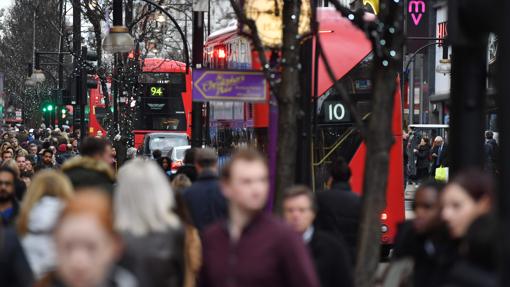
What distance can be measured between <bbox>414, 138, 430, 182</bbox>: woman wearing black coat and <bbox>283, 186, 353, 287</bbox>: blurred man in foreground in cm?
2893

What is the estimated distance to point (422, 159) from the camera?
37969 millimetres

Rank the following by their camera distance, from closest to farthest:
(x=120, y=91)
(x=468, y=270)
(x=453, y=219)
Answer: (x=468, y=270) → (x=453, y=219) → (x=120, y=91)

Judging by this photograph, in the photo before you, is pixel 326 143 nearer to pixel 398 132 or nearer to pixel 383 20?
pixel 398 132

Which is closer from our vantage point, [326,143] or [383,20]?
[383,20]

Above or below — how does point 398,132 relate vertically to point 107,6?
below

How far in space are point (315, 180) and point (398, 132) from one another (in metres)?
1.38

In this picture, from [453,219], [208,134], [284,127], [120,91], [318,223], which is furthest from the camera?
[120,91]

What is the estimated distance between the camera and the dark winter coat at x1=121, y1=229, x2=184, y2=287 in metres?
6.64

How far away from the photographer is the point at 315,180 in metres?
19.1

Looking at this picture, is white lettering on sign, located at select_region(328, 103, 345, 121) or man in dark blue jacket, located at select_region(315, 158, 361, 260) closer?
man in dark blue jacket, located at select_region(315, 158, 361, 260)

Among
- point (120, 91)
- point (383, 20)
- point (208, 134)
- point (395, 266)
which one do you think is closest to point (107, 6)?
point (120, 91)

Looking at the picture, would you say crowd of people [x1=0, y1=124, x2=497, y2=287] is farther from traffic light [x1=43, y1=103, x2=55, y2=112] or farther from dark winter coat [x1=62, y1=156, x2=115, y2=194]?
traffic light [x1=43, y1=103, x2=55, y2=112]

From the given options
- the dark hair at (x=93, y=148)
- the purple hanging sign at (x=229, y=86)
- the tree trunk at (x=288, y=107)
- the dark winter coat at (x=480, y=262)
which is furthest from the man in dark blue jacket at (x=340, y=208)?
the dark winter coat at (x=480, y=262)

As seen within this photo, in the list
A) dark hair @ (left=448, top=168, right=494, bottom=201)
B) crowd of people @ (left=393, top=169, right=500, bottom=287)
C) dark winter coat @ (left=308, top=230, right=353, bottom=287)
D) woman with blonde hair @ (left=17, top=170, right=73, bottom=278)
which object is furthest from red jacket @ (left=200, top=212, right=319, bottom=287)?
woman with blonde hair @ (left=17, top=170, right=73, bottom=278)
